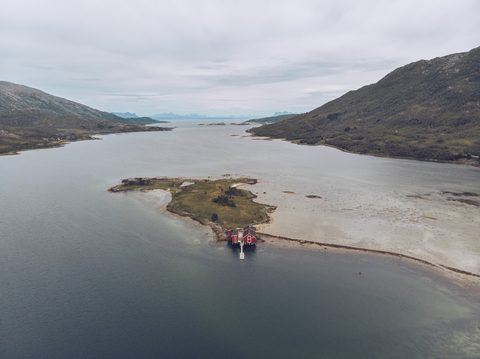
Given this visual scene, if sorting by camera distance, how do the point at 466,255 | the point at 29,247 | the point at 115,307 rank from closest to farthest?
1. the point at 115,307
2. the point at 466,255
3. the point at 29,247

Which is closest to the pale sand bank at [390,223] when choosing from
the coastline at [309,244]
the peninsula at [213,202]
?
the coastline at [309,244]

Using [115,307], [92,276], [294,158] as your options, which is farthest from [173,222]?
[294,158]

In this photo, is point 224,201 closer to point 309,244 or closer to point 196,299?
point 309,244

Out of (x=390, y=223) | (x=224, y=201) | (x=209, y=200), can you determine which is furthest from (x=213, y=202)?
(x=390, y=223)

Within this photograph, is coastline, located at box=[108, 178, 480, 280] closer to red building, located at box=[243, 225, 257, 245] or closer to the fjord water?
the fjord water

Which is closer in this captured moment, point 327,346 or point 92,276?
point 327,346

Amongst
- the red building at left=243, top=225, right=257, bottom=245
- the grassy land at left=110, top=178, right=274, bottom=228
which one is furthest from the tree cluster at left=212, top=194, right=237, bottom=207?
the red building at left=243, top=225, right=257, bottom=245

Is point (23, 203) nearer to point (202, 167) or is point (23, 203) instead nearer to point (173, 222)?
point (173, 222)
